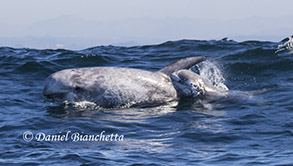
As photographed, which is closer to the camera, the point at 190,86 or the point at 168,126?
the point at 168,126

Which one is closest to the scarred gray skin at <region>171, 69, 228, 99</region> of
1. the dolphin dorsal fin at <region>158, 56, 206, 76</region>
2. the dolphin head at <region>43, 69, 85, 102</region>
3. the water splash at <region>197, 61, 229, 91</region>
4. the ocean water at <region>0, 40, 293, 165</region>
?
the dolphin dorsal fin at <region>158, 56, 206, 76</region>

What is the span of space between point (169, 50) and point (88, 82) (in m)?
12.1

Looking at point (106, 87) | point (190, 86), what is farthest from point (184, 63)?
point (106, 87)

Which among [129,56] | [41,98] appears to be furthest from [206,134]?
[129,56]

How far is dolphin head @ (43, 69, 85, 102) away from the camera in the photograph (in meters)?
14.4

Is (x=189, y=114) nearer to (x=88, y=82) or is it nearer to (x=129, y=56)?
(x=88, y=82)

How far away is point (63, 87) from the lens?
14.4 m

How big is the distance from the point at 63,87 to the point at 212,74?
6796 millimetres

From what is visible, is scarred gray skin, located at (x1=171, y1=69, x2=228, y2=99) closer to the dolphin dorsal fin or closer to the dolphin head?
the dolphin dorsal fin

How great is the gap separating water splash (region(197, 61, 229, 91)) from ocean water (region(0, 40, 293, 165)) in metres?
0.04

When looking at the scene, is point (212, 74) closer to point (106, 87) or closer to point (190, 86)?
point (190, 86)

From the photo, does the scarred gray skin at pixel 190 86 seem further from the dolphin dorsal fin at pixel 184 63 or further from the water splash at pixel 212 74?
the water splash at pixel 212 74

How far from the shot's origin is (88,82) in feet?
47.9

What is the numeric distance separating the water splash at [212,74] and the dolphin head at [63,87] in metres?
5.17
